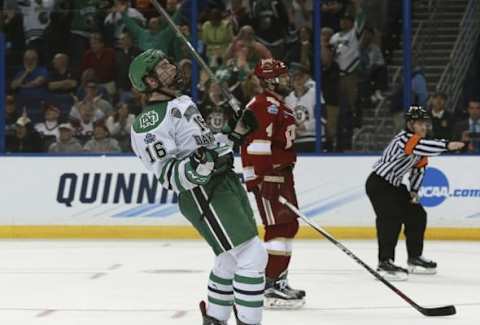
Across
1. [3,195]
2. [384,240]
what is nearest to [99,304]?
[384,240]

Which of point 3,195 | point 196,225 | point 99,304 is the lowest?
point 3,195

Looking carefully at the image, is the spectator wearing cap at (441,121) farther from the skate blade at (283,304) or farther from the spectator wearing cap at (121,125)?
the skate blade at (283,304)

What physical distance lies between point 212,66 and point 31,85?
6.07 ft

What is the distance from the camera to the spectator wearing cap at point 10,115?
12.3 metres

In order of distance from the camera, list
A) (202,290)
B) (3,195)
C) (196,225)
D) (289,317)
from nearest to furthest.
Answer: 1. (196,225)
2. (289,317)
3. (202,290)
4. (3,195)

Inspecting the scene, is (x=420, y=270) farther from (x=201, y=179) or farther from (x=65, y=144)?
(x=65, y=144)

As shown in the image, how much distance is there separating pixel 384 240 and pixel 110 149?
4.13 m

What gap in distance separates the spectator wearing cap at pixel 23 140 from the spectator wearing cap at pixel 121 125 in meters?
0.72

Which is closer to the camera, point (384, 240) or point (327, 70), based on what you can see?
point (384, 240)

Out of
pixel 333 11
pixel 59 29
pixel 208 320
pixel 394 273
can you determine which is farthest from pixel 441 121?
pixel 208 320

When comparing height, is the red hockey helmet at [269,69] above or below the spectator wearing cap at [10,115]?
above

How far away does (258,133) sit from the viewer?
731 centimetres

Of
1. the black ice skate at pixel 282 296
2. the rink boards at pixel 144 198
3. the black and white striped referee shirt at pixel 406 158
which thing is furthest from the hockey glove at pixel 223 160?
the rink boards at pixel 144 198

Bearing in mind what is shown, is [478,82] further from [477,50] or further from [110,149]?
[110,149]
